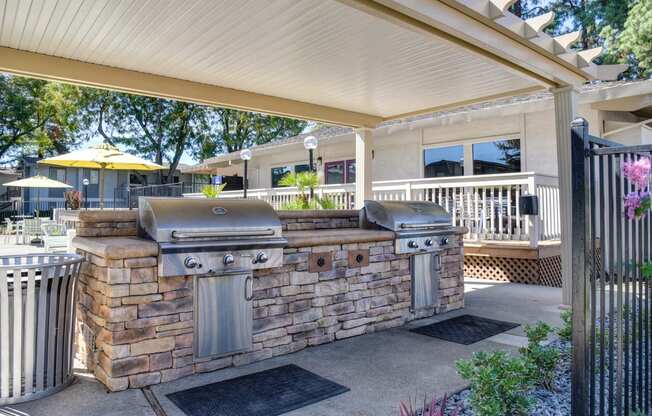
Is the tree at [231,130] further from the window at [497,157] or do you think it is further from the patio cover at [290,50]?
the patio cover at [290,50]

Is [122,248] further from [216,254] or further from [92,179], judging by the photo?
[92,179]

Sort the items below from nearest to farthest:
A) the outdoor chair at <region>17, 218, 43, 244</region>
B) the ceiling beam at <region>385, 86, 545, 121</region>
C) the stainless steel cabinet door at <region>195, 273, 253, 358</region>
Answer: the stainless steel cabinet door at <region>195, 273, 253, 358</region>
the ceiling beam at <region>385, 86, 545, 121</region>
the outdoor chair at <region>17, 218, 43, 244</region>

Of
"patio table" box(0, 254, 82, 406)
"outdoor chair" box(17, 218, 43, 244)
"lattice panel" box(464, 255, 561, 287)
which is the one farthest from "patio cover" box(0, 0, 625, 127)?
"outdoor chair" box(17, 218, 43, 244)

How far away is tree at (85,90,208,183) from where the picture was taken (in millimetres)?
23906

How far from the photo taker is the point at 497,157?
10281mm

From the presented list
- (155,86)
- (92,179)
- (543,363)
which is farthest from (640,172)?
(92,179)

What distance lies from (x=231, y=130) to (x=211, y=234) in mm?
24023

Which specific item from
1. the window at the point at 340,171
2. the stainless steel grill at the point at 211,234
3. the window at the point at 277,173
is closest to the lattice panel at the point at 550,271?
the stainless steel grill at the point at 211,234

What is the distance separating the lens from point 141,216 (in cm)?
384

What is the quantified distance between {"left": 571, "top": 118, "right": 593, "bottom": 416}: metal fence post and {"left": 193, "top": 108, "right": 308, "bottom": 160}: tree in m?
24.5

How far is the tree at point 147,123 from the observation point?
23.9 meters

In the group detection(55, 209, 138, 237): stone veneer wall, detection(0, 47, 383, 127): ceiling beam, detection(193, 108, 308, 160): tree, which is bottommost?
detection(55, 209, 138, 237): stone veneer wall

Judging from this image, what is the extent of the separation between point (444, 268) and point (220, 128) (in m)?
22.8

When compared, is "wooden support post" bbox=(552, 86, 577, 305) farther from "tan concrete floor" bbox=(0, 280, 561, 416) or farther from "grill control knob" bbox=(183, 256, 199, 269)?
"grill control knob" bbox=(183, 256, 199, 269)
